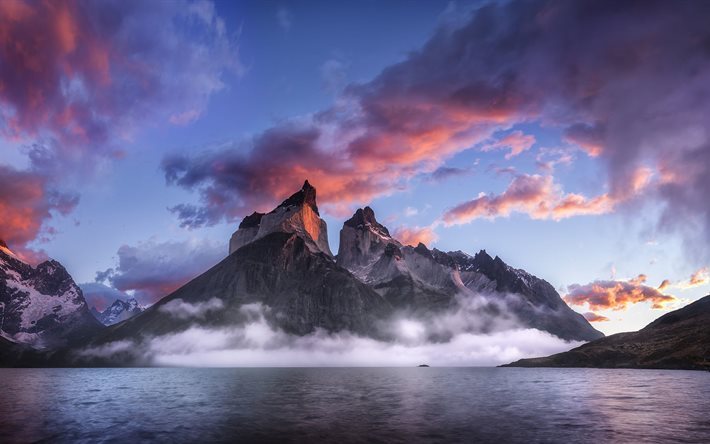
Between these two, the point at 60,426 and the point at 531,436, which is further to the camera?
the point at 60,426

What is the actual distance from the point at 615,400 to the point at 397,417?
5727cm

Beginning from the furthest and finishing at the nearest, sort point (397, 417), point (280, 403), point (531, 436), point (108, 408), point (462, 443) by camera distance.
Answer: point (280, 403) → point (108, 408) → point (397, 417) → point (531, 436) → point (462, 443)

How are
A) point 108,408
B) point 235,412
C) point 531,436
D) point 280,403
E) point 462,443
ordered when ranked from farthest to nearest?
point 280,403 → point 108,408 → point 235,412 → point 531,436 → point 462,443

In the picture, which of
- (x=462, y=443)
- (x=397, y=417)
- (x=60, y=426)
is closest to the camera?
(x=462, y=443)

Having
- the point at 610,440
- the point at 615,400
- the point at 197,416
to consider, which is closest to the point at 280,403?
the point at 197,416

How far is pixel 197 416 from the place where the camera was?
7169cm

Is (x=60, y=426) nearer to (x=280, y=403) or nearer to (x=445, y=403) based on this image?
(x=280, y=403)

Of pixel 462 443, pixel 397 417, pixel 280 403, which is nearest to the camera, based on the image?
pixel 462 443

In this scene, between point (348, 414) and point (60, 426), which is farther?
point (348, 414)

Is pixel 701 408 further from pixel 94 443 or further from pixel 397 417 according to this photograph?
pixel 94 443

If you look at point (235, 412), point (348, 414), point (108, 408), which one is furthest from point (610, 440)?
point (108, 408)

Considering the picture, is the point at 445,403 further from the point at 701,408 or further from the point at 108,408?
the point at 108,408

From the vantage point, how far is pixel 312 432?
54.2m

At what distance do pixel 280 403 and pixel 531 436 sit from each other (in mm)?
54931
